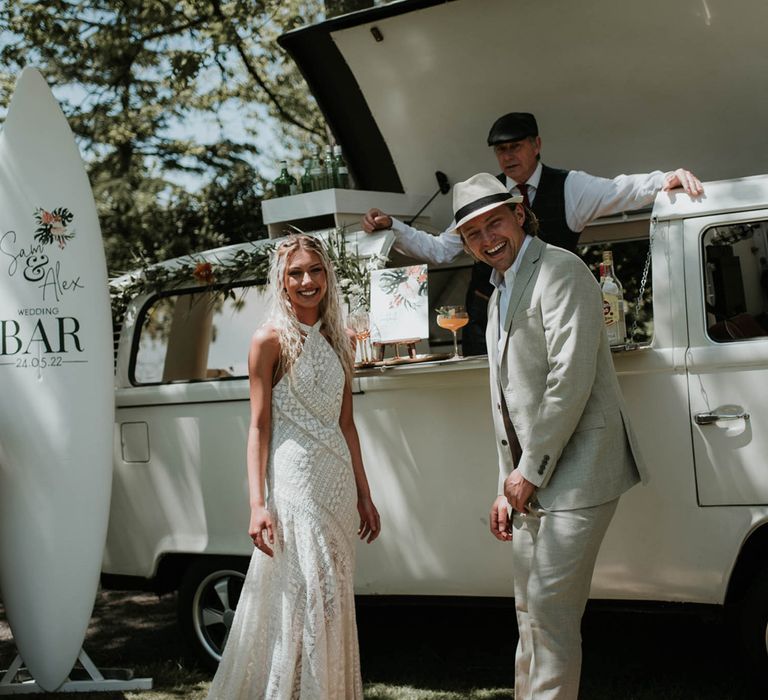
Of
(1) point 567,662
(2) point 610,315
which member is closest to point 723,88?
(2) point 610,315

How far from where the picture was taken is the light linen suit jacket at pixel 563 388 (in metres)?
3.14

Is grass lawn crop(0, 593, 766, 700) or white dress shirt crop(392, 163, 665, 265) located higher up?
white dress shirt crop(392, 163, 665, 265)

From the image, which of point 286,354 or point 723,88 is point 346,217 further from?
point 723,88

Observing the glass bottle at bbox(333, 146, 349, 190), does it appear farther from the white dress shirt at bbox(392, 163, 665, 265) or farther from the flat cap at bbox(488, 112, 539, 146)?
the flat cap at bbox(488, 112, 539, 146)

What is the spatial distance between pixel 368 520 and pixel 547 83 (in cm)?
252

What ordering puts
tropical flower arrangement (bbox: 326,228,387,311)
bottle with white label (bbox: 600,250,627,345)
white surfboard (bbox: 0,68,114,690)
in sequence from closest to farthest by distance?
bottle with white label (bbox: 600,250,627,345)
tropical flower arrangement (bbox: 326,228,387,311)
white surfboard (bbox: 0,68,114,690)

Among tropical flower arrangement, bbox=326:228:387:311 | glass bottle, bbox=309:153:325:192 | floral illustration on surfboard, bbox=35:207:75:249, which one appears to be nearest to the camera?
tropical flower arrangement, bbox=326:228:387:311

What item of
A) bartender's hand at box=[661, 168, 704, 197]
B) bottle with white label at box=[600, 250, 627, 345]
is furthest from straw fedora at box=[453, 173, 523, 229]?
bartender's hand at box=[661, 168, 704, 197]

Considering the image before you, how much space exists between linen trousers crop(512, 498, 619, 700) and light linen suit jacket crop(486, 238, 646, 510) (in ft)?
0.21

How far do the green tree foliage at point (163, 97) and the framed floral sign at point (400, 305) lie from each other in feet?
18.5

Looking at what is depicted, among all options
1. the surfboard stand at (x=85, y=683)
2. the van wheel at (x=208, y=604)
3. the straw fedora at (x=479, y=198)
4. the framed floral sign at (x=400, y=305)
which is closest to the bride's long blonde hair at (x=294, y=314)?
the framed floral sign at (x=400, y=305)

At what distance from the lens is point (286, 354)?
145 inches

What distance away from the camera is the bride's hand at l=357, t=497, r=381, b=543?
12.6 feet

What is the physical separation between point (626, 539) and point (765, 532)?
1.67 feet
